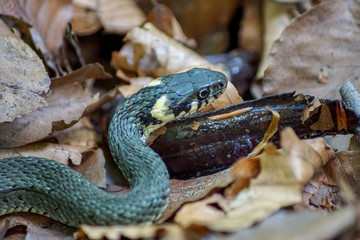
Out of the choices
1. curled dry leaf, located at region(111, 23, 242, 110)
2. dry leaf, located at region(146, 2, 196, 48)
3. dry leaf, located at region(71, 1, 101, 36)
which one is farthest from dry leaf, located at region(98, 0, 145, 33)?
curled dry leaf, located at region(111, 23, 242, 110)

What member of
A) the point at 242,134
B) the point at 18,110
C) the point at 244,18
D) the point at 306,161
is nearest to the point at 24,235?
the point at 18,110

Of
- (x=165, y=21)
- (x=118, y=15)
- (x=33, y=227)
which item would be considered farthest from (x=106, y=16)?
(x=33, y=227)

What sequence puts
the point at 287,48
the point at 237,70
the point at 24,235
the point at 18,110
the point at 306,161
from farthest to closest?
the point at 237,70, the point at 287,48, the point at 18,110, the point at 24,235, the point at 306,161

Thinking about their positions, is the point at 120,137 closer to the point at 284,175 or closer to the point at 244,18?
the point at 284,175

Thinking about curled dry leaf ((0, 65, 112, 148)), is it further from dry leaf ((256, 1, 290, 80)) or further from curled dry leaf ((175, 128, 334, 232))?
dry leaf ((256, 1, 290, 80))

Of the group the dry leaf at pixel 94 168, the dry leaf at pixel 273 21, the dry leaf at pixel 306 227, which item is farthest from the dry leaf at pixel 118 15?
the dry leaf at pixel 306 227
